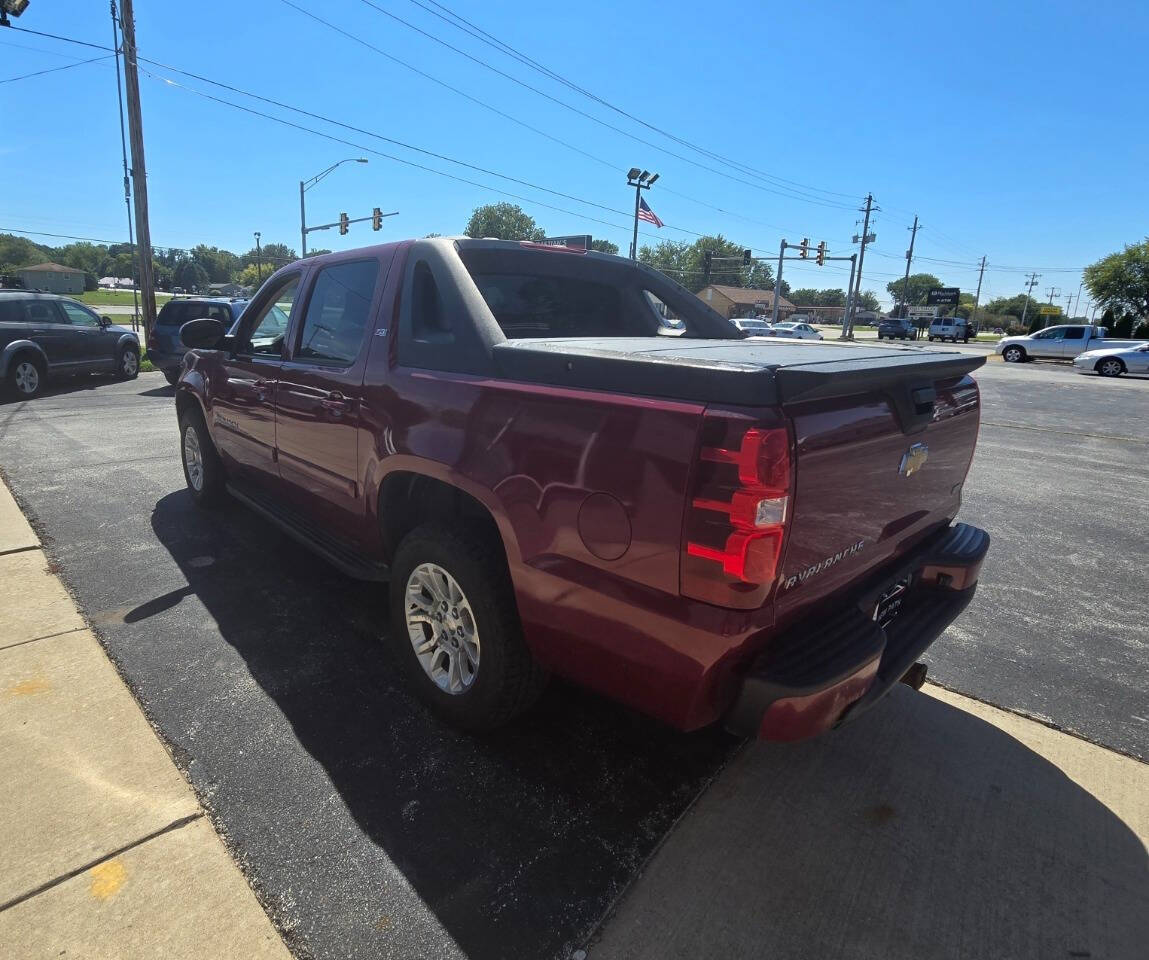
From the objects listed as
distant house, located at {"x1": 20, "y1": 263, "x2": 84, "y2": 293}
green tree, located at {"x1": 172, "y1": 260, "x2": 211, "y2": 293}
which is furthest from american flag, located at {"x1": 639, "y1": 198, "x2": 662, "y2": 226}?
green tree, located at {"x1": 172, "y1": 260, "x2": 211, "y2": 293}

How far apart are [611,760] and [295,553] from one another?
2880 millimetres

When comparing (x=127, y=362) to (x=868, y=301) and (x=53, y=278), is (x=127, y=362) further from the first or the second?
(x=868, y=301)

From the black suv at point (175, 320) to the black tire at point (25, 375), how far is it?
178cm

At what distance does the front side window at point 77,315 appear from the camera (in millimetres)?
12698

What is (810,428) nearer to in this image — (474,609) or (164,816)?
(474,609)

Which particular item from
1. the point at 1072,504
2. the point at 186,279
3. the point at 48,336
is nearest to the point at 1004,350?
the point at 1072,504

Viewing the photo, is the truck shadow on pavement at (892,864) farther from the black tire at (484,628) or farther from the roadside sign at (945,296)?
the roadside sign at (945,296)

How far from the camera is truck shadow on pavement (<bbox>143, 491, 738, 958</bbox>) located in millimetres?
1922

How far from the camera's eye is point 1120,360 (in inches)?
973

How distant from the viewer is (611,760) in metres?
2.63

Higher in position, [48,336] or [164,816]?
[48,336]

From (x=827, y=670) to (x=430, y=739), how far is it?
160cm

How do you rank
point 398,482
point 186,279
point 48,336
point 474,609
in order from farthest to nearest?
point 186,279 < point 48,336 < point 398,482 < point 474,609

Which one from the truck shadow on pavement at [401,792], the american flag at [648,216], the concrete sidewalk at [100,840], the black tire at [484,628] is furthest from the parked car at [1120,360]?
the concrete sidewalk at [100,840]
